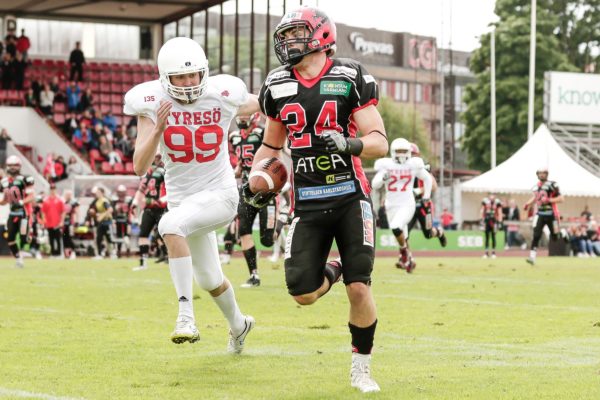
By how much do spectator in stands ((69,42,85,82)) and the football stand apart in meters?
33.8

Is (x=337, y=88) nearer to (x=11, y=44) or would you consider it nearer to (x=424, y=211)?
(x=424, y=211)

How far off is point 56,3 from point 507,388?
34997 millimetres

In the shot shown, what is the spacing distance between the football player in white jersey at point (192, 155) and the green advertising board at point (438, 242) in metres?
26.4

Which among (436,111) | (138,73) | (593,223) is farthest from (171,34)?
(436,111)

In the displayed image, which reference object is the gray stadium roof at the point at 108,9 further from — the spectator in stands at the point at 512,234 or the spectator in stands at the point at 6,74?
the spectator in stands at the point at 512,234

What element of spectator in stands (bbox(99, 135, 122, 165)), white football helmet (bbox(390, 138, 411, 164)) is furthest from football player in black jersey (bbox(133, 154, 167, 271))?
spectator in stands (bbox(99, 135, 122, 165))

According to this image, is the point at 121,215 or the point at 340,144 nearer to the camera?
the point at 340,144

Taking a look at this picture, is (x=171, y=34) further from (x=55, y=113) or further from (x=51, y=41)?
(x=55, y=113)

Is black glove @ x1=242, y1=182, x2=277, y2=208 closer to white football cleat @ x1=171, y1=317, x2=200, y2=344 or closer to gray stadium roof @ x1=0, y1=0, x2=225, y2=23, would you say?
white football cleat @ x1=171, y1=317, x2=200, y2=344

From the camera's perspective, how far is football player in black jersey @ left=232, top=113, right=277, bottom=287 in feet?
50.3

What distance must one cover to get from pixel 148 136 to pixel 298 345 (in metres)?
2.02

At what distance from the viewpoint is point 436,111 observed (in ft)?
322

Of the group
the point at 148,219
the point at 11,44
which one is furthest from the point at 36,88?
the point at 148,219

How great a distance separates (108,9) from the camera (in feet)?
137
